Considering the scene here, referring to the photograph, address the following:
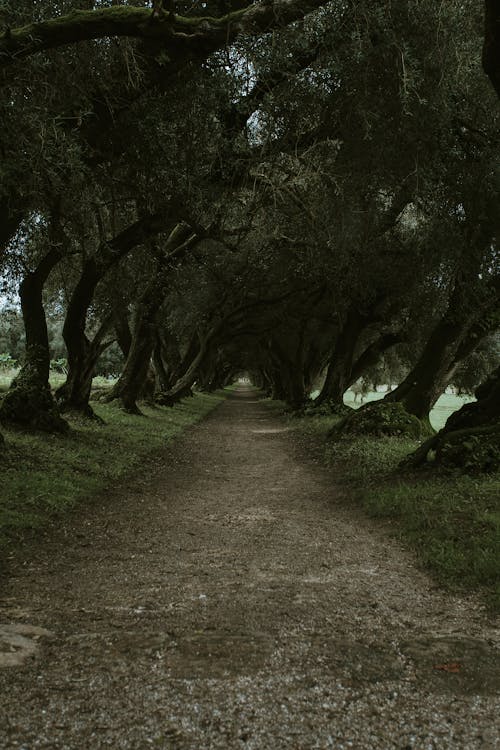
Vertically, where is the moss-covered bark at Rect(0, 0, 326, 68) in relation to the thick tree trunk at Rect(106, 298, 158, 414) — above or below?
above

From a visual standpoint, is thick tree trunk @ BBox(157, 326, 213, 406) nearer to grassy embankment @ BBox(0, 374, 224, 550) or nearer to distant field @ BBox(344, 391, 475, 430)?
distant field @ BBox(344, 391, 475, 430)

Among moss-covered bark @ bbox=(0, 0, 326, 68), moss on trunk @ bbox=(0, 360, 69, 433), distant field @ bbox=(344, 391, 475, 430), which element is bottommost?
distant field @ bbox=(344, 391, 475, 430)

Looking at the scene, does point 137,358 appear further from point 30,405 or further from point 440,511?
point 440,511

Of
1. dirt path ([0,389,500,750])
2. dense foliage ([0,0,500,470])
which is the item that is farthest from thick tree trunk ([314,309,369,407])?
dirt path ([0,389,500,750])

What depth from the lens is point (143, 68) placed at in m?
7.67

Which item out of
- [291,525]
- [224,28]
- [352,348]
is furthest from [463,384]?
[224,28]

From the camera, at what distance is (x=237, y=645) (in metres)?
3.94

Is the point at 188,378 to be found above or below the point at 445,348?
below

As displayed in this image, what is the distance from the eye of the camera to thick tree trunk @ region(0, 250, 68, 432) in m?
13.3

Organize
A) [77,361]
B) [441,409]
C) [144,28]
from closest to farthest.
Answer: [144,28], [77,361], [441,409]

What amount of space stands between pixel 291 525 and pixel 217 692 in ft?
15.2

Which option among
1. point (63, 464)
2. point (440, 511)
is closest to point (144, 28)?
point (440, 511)

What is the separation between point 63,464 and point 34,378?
12.3ft

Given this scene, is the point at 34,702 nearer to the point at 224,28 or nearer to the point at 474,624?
the point at 474,624
